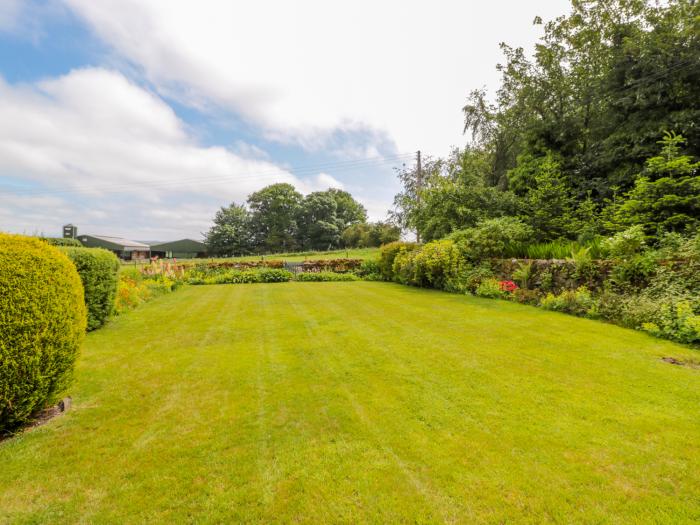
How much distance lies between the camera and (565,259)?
824 cm

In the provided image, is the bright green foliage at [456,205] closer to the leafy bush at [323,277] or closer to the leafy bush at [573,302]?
the leafy bush at [323,277]

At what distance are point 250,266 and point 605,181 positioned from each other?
17272 mm

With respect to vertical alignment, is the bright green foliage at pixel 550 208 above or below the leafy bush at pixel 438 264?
above

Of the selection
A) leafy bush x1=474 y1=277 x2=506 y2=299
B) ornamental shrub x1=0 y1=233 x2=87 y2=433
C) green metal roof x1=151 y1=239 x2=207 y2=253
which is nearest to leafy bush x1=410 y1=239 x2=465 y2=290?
leafy bush x1=474 y1=277 x2=506 y2=299

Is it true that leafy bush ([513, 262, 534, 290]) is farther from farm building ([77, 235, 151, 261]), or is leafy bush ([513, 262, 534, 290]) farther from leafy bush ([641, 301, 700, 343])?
farm building ([77, 235, 151, 261])

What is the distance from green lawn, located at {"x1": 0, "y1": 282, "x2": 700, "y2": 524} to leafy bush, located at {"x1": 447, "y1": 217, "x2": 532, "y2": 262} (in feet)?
19.3

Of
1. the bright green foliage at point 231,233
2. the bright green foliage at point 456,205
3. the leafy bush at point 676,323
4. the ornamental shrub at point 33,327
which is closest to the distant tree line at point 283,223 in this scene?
the bright green foliage at point 231,233

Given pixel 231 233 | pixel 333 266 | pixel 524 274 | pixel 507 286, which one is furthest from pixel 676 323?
pixel 231 233

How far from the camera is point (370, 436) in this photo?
2.62m

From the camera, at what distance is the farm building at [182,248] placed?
150 feet

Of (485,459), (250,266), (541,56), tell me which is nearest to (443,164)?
(541,56)

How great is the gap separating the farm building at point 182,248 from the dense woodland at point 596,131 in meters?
42.0

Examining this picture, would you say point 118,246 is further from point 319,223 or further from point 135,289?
point 135,289

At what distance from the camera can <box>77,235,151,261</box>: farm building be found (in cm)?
3412
